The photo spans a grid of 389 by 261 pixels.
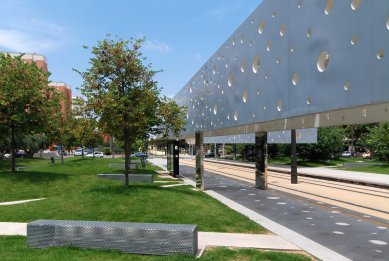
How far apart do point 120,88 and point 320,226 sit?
8474 mm

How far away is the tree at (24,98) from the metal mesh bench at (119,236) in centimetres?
1474

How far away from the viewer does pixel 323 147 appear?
164 ft

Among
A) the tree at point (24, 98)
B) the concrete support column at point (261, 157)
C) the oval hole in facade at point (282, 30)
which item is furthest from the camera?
the concrete support column at point (261, 157)

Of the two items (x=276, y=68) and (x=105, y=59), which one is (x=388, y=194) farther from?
(x=105, y=59)

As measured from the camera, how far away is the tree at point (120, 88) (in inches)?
609

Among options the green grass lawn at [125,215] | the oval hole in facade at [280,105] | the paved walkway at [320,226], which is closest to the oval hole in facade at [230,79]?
the paved walkway at [320,226]

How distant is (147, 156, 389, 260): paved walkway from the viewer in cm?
877

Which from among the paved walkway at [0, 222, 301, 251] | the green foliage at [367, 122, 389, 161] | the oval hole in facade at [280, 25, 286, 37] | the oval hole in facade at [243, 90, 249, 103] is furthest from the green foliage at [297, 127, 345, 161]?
the paved walkway at [0, 222, 301, 251]

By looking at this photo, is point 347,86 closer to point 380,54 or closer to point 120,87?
point 380,54

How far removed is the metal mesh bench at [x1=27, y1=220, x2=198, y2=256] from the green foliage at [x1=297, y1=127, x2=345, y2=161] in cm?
4360

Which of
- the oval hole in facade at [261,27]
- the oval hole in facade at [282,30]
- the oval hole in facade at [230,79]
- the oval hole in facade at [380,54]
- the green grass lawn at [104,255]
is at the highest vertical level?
the oval hole in facade at [261,27]

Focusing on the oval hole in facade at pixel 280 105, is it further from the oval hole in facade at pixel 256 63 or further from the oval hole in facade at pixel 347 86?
the oval hole in facade at pixel 347 86

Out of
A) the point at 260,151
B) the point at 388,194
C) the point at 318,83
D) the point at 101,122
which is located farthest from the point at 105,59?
the point at 388,194

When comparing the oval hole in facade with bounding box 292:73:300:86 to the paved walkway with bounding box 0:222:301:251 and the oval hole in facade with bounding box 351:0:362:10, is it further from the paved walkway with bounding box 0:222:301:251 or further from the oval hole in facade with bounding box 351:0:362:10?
the paved walkway with bounding box 0:222:301:251
